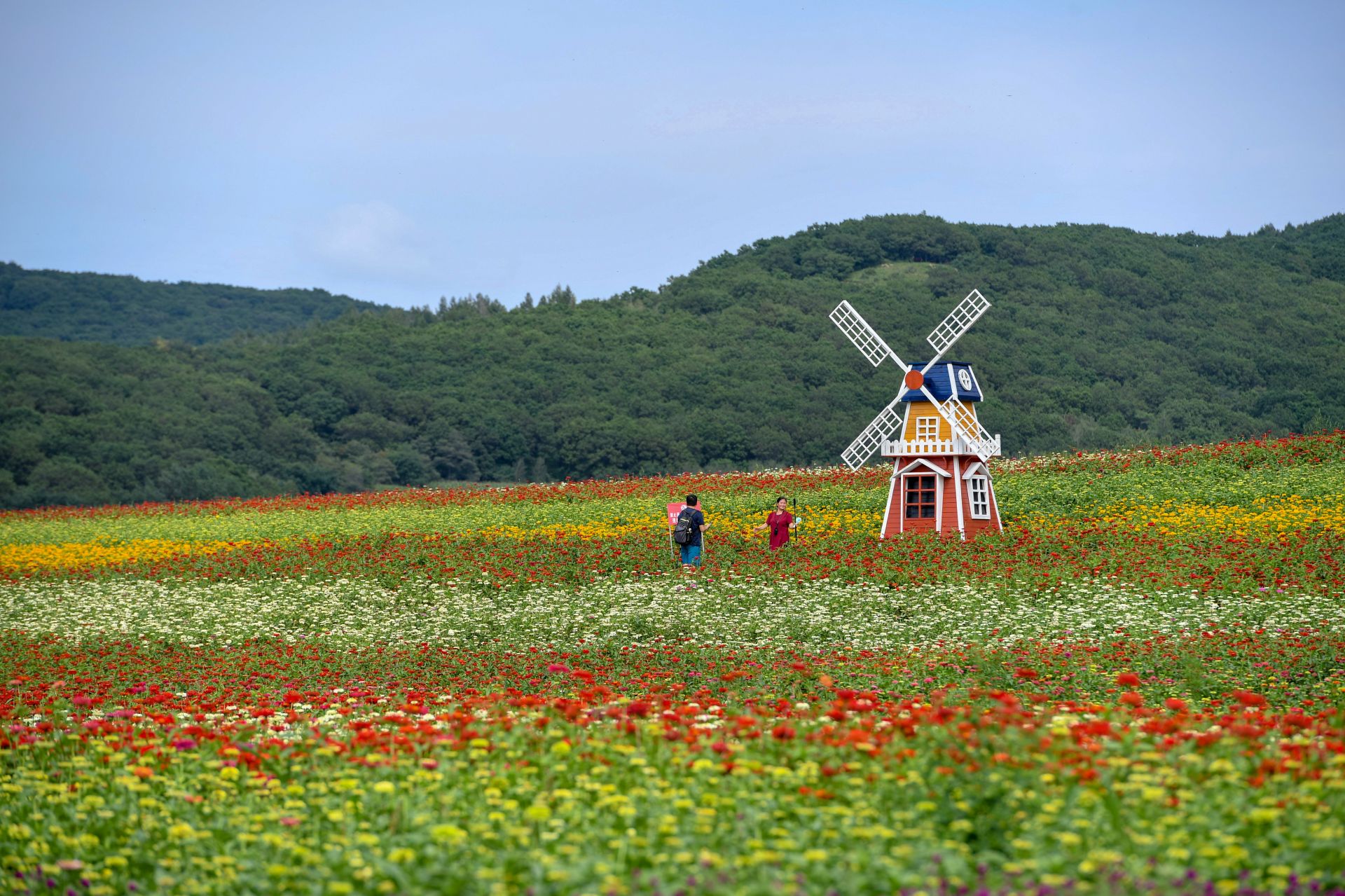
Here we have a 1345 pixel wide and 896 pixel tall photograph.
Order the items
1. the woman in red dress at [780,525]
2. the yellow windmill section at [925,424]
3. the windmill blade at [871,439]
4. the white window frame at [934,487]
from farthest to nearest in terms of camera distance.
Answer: the windmill blade at [871,439]
the yellow windmill section at [925,424]
the white window frame at [934,487]
the woman in red dress at [780,525]

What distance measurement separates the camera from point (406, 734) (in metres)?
7.54

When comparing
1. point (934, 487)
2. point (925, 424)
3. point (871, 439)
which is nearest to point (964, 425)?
point (925, 424)

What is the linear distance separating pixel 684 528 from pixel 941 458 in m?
6.68

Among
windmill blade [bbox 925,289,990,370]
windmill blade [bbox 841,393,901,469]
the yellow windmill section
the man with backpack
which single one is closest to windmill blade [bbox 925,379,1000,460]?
the yellow windmill section

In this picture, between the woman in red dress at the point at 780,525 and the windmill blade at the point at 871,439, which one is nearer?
the woman in red dress at the point at 780,525

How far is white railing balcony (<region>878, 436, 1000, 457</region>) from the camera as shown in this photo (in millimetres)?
24141

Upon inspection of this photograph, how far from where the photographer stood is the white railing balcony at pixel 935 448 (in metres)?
24.1

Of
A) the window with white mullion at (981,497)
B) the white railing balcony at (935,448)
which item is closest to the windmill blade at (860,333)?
the white railing balcony at (935,448)

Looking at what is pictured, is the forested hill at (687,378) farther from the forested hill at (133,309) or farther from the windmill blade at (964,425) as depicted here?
the forested hill at (133,309)

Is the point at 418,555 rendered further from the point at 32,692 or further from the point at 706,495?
the point at 32,692

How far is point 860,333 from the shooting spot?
96.7 feet

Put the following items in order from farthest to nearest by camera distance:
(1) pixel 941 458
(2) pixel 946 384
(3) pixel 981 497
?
(3) pixel 981 497 < (2) pixel 946 384 < (1) pixel 941 458

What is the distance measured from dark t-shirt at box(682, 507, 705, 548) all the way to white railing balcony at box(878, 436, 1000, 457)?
202 inches

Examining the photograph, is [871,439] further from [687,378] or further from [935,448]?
[687,378]
